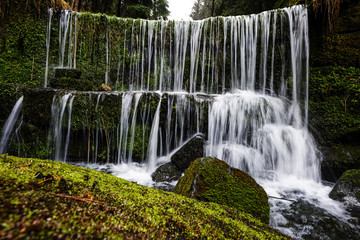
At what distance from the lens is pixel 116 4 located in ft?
58.5

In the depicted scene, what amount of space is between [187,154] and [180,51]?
8603mm

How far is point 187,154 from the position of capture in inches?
234

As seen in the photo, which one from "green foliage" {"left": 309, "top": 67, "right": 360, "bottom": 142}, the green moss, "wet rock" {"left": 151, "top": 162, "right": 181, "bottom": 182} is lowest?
"wet rock" {"left": 151, "top": 162, "right": 181, "bottom": 182}

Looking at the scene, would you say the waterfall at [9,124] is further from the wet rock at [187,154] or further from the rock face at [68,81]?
the wet rock at [187,154]

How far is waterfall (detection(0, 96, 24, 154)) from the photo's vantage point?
6605 mm

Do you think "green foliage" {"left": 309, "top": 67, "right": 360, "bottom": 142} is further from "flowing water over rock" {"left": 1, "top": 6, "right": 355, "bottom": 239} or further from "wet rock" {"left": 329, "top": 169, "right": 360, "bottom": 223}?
"wet rock" {"left": 329, "top": 169, "right": 360, "bottom": 223}

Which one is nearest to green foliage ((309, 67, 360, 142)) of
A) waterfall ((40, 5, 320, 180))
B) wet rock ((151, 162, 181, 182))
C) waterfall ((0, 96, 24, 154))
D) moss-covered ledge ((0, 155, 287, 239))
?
waterfall ((40, 5, 320, 180))

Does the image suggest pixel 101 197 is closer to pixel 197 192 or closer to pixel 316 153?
pixel 197 192

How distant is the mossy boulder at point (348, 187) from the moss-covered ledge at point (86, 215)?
4503 millimetres

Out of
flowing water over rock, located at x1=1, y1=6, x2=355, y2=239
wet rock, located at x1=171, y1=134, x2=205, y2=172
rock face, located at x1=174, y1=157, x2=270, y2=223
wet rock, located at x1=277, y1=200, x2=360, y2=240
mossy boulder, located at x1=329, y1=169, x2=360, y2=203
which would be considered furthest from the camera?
flowing water over rock, located at x1=1, y1=6, x2=355, y2=239

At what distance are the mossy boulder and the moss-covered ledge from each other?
177 inches

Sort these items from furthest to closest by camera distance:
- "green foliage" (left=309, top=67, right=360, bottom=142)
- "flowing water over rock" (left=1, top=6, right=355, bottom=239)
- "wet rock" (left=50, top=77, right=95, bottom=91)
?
"wet rock" (left=50, top=77, right=95, bottom=91)
"green foliage" (left=309, top=67, right=360, bottom=142)
"flowing water over rock" (left=1, top=6, right=355, bottom=239)

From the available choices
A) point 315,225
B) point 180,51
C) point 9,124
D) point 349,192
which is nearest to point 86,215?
point 315,225

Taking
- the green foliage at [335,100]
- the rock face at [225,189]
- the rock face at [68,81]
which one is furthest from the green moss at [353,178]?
the rock face at [68,81]
